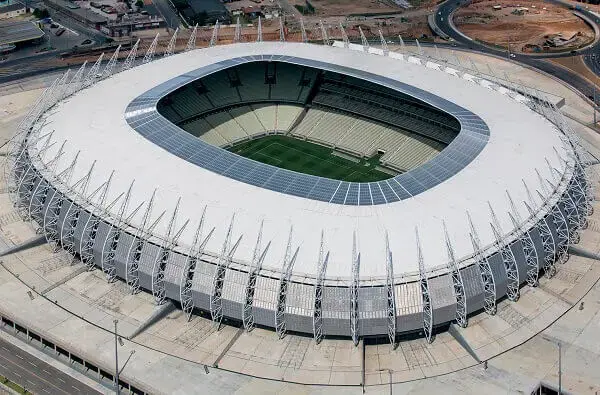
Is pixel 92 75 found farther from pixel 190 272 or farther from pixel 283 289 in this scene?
pixel 283 289

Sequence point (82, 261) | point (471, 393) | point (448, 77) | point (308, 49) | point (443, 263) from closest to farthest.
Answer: point (471, 393), point (443, 263), point (82, 261), point (448, 77), point (308, 49)

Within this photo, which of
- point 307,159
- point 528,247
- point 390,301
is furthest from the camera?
point 307,159

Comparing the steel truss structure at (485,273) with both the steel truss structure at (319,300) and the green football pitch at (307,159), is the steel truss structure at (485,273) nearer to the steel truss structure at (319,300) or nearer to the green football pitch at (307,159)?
the steel truss structure at (319,300)

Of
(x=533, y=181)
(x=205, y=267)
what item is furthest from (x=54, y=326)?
(x=533, y=181)

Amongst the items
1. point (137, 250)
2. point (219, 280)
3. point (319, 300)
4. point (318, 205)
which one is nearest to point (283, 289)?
point (319, 300)

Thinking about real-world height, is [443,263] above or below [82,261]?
above

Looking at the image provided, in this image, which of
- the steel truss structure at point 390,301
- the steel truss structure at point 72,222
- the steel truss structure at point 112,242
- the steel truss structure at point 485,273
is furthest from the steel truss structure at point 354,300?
the steel truss structure at point 72,222

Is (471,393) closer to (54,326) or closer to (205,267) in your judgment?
(205,267)
